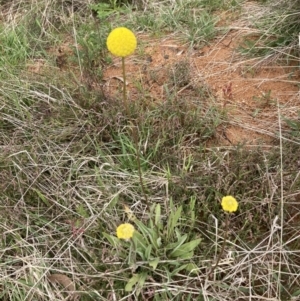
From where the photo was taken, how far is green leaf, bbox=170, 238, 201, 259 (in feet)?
4.79

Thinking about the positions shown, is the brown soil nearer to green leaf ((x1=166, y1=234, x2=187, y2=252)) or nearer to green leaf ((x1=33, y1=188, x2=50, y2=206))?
green leaf ((x1=166, y1=234, x2=187, y2=252))

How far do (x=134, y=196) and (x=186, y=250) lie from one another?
0.30 metres

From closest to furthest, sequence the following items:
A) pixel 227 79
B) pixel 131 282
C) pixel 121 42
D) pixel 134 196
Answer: pixel 121 42
pixel 131 282
pixel 134 196
pixel 227 79

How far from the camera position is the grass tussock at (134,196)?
1459mm

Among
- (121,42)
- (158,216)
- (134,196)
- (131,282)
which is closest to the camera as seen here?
(121,42)

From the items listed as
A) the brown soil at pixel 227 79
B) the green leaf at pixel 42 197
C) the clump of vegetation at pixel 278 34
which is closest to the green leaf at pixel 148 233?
the green leaf at pixel 42 197

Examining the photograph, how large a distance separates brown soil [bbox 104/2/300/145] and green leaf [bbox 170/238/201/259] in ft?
1.66

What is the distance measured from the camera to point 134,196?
5.48 feet

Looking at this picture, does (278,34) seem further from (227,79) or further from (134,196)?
(134,196)

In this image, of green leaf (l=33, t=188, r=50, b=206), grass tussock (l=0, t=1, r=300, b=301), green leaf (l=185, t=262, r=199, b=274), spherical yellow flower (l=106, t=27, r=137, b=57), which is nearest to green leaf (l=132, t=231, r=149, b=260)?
grass tussock (l=0, t=1, r=300, b=301)

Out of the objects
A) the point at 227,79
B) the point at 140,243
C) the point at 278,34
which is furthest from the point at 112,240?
the point at 278,34

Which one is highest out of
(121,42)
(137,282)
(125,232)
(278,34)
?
(121,42)

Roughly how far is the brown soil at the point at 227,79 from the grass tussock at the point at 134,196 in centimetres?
5

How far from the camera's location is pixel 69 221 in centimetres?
163
